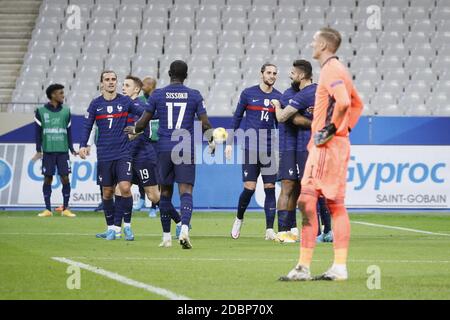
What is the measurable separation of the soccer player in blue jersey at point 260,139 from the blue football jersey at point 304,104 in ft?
3.12

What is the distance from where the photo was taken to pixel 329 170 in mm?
→ 8492

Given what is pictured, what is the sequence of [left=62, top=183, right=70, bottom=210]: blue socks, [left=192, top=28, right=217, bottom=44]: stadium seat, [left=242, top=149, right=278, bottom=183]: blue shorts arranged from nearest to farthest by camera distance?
[left=242, top=149, right=278, bottom=183]: blue shorts
[left=62, top=183, right=70, bottom=210]: blue socks
[left=192, top=28, right=217, bottom=44]: stadium seat

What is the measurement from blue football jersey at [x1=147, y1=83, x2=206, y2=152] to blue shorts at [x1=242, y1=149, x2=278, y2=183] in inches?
91.0

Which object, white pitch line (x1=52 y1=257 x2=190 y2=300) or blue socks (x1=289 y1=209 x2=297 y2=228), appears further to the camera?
blue socks (x1=289 y1=209 x2=297 y2=228)

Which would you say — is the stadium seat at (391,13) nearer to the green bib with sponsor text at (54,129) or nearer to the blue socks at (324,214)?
the green bib with sponsor text at (54,129)

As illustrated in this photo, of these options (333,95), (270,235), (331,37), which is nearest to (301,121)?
(270,235)

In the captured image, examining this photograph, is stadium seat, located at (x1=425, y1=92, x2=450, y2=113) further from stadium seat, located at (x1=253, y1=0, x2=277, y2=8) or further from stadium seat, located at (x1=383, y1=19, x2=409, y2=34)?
stadium seat, located at (x1=253, y1=0, x2=277, y2=8)

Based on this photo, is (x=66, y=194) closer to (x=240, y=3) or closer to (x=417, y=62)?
(x=240, y=3)

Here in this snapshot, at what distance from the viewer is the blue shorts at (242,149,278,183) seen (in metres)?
14.5

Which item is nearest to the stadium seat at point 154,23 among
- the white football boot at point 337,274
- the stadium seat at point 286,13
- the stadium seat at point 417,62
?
the stadium seat at point 286,13

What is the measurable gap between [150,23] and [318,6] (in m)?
4.38

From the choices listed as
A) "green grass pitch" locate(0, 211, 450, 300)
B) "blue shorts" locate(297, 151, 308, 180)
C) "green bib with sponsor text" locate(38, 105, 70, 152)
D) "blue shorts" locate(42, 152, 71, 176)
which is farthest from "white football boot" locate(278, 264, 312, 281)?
"green bib with sponsor text" locate(38, 105, 70, 152)

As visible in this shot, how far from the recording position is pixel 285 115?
11438 millimetres
